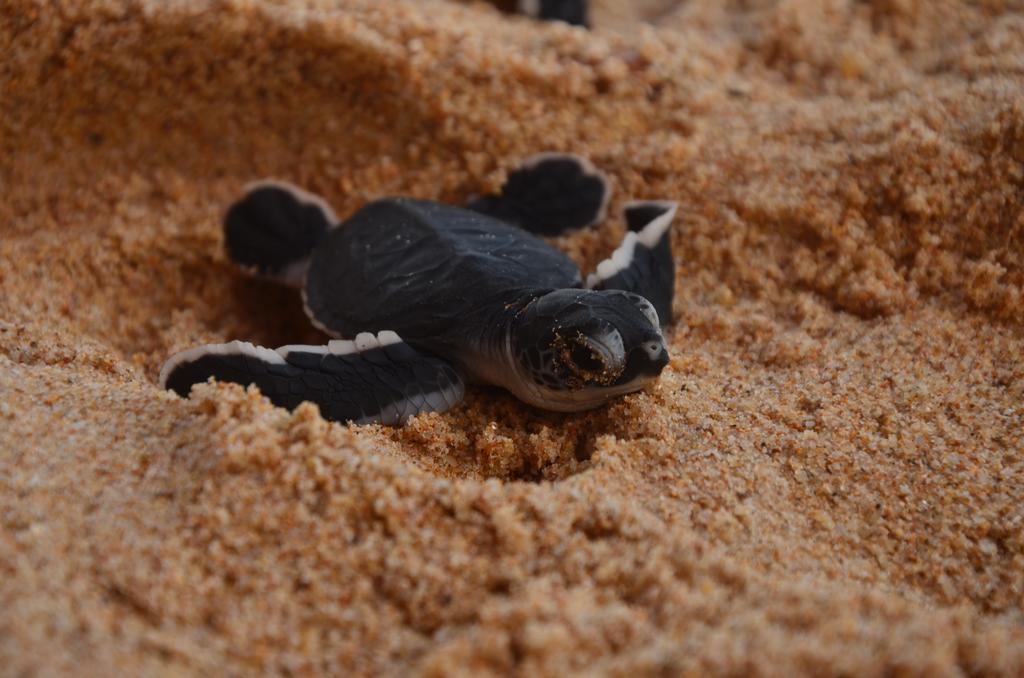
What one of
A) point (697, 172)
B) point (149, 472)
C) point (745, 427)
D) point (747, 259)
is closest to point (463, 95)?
point (697, 172)

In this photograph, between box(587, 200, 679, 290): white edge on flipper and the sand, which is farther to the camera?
box(587, 200, 679, 290): white edge on flipper

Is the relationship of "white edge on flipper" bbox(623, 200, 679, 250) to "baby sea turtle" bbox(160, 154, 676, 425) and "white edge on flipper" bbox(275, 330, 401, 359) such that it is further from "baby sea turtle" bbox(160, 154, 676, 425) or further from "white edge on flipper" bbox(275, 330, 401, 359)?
"white edge on flipper" bbox(275, 330, 401, 359)

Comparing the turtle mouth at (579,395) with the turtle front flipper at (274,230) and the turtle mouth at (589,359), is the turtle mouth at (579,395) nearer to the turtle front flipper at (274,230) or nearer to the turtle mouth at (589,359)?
the turtle mouth at (589,359)

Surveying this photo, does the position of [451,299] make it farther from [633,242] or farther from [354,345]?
[633,242]

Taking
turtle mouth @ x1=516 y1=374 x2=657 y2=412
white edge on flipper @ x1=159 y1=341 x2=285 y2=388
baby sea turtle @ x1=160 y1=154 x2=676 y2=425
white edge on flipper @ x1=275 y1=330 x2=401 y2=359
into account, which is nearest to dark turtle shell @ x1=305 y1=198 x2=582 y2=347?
baby sea turtle @ x1=160 y1=154 x2=676 y2=425

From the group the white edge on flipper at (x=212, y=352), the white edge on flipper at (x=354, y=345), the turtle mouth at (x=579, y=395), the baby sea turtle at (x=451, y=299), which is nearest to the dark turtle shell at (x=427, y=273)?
the baby sea turtle at (x=451, y=299)

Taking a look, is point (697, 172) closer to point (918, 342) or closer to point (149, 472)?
point (918, 342)
